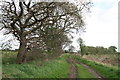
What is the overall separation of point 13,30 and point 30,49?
3.01m

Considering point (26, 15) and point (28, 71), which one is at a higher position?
point (26, 15)

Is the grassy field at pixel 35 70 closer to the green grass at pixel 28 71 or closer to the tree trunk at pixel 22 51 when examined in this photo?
the green grass at pixel 28 71

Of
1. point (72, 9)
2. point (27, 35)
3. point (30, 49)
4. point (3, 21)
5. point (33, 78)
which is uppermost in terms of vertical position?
point (72, 9)

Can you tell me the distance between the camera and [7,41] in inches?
894

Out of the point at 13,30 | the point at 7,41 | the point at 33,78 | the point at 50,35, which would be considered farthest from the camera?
the point at 50,35

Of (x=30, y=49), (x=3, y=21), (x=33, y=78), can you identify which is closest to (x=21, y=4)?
(x=3, y=21)

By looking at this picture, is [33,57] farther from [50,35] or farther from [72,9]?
[72,9]

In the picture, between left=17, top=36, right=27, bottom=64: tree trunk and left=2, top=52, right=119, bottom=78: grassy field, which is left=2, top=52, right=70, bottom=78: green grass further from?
left=17, top=36, right=27, bottom=64: tree trunk

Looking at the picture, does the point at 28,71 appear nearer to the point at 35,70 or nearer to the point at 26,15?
the point at 35,70

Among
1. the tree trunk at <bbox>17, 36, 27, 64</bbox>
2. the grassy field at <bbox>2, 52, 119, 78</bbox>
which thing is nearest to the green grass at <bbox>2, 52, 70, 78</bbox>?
the grassy field at <bbox>2, 52, 119, 78</bbox>

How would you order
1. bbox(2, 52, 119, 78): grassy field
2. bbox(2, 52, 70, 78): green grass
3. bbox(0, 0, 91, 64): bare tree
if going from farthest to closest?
bbox(0, 0, 91, 64): bare tree < bbox(2, 52, 119, 78): grassy field < bbox(2, 52, 70, 78): green grass

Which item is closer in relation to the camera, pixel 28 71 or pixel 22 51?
pixel 28 71

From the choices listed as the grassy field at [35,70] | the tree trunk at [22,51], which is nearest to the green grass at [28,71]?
the grassy field at [35,70]

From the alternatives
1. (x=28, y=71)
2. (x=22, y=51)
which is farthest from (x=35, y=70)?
(x=22, y=51)
